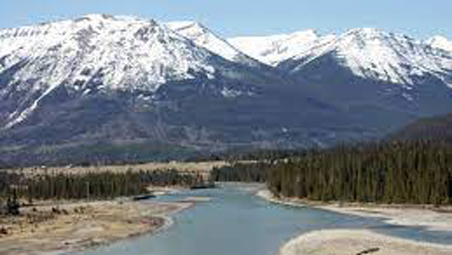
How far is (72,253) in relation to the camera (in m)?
131

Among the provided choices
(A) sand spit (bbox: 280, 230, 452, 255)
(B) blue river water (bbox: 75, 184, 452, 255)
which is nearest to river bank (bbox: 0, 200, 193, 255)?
(B) blue river water (bbox: 75, 184, 452, 255)

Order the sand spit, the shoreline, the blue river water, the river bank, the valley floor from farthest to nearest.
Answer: the shoreline < the river bank < the blue river water < the valley floor < the sand spit

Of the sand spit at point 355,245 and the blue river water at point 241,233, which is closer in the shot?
the sand spit at point 355,245

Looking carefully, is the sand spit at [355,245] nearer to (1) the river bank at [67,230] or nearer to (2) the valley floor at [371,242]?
(2) the valley floor at [371,242]

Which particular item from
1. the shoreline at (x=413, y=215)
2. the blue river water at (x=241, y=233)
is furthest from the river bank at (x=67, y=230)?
the shoreline at (x=413, y=215)

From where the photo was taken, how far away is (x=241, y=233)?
154 metres

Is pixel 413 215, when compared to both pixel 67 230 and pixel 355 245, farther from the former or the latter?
pixel 67 230

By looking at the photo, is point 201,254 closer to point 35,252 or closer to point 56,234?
point 35,252

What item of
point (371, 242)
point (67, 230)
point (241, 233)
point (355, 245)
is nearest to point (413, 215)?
point (241, 233)

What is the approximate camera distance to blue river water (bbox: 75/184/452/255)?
131125 millimetres

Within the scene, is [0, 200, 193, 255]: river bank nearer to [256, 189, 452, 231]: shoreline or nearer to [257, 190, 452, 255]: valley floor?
[257, 190, 452, 255]: valley floor

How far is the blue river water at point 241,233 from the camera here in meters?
131

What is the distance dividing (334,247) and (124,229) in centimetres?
5207

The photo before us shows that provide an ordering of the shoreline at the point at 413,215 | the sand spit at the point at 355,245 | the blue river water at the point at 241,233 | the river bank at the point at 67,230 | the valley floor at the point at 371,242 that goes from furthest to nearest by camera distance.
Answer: the shoreline at the point at 413,215
the river bank at the point at 67,230
the blue river water at the point at 241,233
the valley floor at the point at 371,242
the sand spit at the point at 355,245
